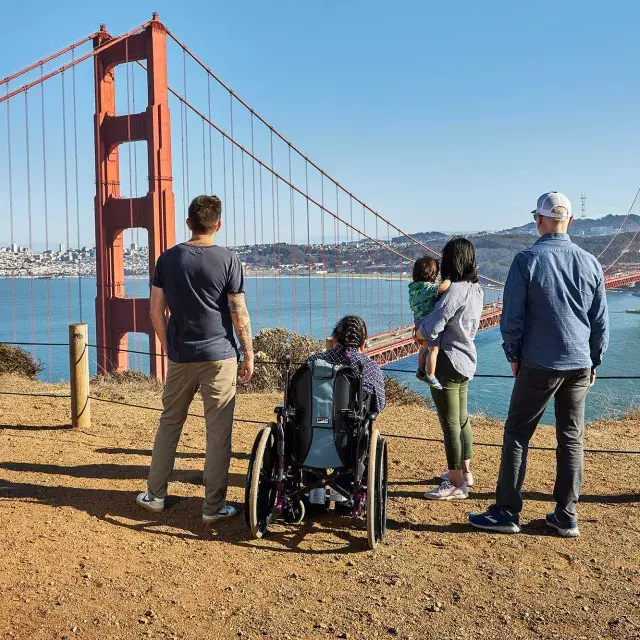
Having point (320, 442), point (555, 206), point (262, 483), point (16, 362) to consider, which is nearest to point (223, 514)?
point (262, 483)

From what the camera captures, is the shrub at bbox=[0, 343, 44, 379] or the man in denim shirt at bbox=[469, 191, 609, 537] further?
the shrub at bbox=[0, 343, 44, 379]

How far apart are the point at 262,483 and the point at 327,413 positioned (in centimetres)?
42

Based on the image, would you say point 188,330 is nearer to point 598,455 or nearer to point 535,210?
point 535,210

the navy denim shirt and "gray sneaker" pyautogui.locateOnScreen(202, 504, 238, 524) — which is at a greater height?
the navy denim shirt

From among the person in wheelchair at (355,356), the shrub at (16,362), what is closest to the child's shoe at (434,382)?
the person in wheelchair at (355,356)

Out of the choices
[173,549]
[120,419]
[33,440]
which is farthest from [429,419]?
[173,549]

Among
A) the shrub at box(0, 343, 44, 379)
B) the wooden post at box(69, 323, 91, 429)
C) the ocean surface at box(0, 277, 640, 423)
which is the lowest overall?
the ocean surface at box(0, 277, 640, 423)

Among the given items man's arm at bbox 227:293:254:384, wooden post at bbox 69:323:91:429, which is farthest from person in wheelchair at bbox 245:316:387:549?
wooden post at bbox 69:323:91:429

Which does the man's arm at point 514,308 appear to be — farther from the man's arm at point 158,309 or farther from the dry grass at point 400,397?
the dry grass at point 400,397

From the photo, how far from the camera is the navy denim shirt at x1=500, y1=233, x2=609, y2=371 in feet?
10.1

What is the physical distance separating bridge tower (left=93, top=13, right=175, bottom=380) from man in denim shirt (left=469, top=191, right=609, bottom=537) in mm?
14647

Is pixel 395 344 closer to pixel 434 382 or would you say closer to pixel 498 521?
pixel 434 382

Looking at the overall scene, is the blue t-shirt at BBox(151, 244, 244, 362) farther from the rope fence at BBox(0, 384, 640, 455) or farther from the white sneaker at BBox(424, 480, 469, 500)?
the rope fence at BBox(0, 384, 640, 455)

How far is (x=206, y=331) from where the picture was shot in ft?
10.8
